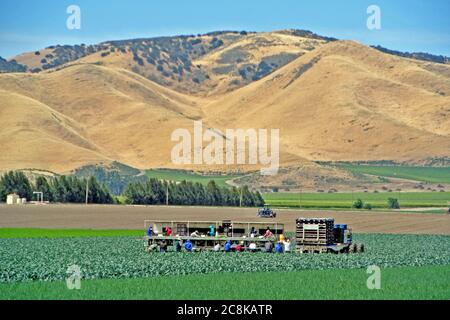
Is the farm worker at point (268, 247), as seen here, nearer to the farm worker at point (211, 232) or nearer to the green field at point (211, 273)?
the green field at point (211, 273)

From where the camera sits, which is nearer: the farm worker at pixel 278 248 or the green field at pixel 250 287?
the green field at pixel 250 287

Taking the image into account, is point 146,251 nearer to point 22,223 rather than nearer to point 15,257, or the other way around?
point 15,257

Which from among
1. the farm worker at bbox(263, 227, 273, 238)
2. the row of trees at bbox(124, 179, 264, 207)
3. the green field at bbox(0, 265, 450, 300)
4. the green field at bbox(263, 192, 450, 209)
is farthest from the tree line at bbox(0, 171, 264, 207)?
the green field at bbox(0, 265, 450, 300)

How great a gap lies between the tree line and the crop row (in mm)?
65391

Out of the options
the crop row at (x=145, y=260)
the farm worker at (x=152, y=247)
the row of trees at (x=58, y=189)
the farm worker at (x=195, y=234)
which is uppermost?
the row of trees at (x=58, y=189)

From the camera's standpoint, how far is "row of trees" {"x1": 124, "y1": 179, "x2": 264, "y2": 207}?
13088 cm

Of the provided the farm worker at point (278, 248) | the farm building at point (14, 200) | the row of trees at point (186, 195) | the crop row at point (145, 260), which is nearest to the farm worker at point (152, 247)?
the crop row at point (145, 260)

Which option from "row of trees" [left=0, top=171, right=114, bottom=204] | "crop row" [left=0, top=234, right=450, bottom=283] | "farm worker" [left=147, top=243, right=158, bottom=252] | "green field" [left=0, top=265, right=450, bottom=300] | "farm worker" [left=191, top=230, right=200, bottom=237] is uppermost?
"row of trees" [left=0, top=171, right=114, bottom=204]

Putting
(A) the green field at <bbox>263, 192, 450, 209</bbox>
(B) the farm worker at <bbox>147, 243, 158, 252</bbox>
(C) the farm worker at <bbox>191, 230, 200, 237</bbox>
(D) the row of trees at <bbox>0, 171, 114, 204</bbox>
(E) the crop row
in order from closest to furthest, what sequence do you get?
(E) the crop row
(B) the farm worker at <bbox>147, 243, 158, 252</bbox>
(C) the farm worker at <bbox>191, 230, 200, 237</bbox>
(D) the row of trees at <bbox>0, 171, 114, 204</bbox>
(A) the green field at <bbox>263, 192, 450, 209</bbox>

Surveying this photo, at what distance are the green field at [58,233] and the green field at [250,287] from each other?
1091 inches

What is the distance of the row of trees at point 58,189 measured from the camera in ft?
395

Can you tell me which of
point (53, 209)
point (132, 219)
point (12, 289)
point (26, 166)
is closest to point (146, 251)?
point (12, 289)
